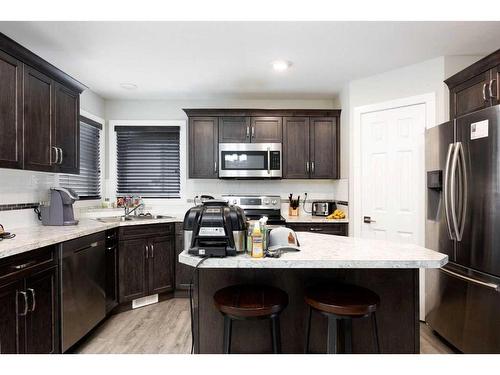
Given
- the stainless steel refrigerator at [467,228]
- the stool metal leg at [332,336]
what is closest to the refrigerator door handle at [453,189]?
the stainless steel refrigerator at [467,228]

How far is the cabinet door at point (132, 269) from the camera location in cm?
280

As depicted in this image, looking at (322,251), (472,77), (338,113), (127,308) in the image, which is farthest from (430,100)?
(127,308)

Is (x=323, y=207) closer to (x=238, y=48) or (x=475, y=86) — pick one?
(x=475, y=86)

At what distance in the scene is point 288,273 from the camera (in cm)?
161

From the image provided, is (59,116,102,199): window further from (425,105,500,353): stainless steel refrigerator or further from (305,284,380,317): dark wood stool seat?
(425,105,500,353): stainless steel refrigerator

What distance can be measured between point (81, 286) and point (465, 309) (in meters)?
2.77

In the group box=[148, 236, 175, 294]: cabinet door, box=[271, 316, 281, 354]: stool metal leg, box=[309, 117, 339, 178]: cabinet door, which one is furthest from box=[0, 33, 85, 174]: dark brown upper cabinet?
box=[309, 117, 339, 178]: cabinet door

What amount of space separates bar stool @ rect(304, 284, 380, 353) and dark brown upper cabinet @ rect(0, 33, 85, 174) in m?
2.03

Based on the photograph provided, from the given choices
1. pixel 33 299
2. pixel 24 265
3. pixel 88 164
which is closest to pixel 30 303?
pixel 33 299

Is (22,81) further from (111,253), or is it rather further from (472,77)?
(472,77)

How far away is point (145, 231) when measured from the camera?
2.95 m

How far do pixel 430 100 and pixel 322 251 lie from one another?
205 centimetres

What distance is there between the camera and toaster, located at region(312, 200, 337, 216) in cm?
353

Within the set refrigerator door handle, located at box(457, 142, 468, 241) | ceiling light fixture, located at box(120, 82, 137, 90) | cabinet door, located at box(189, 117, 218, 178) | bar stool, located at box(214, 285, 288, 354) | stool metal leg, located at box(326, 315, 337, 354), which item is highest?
ceiling light fixture, located at box(120, 82, 137, 90)
